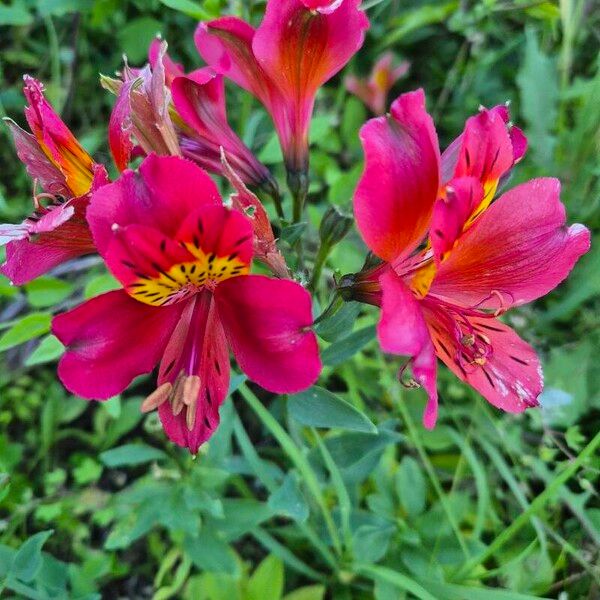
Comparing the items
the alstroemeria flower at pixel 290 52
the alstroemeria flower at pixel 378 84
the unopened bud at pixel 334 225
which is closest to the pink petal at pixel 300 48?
the alstroemeria flower at pixel 290 52

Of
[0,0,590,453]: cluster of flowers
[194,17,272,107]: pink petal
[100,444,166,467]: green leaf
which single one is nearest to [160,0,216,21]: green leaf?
[194,17,272,107]: pink petal

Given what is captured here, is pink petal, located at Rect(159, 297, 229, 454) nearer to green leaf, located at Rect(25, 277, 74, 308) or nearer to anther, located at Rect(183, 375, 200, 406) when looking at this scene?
anther, located at Rect(183, 375, 200, 406)

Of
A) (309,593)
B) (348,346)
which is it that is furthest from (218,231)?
(309,593)

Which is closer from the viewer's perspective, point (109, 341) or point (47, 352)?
point (109, 341)

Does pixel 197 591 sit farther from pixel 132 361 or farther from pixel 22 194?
pixel 22 194

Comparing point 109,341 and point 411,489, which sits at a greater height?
point 109,341

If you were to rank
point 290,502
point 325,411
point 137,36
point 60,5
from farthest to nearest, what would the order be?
point 137,36
point 60,5
point 290,502
point 325,411

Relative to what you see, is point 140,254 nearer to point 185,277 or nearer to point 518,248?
point 185,277
